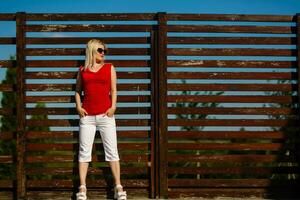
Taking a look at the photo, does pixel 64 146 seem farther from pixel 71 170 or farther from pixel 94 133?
pixel 94 133

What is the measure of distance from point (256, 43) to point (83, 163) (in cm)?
294

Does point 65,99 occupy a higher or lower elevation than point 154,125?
higher

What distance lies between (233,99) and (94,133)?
78.6 inches

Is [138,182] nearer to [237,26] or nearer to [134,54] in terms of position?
[134,54]

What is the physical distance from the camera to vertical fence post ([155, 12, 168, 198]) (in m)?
6.17

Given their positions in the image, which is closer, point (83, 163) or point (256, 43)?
point (83, 163)

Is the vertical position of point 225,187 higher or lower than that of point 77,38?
lower

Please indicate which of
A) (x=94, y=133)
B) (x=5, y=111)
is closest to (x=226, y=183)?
(x=94, y=133)

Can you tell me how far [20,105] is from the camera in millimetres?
6168

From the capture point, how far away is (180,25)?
6332mm

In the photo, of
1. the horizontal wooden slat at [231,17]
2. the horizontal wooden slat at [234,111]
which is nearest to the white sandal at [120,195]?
the horizontal wooden slat at [234,111]

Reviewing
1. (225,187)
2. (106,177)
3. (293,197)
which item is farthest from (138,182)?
(293,197)

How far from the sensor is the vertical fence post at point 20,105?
242 inches

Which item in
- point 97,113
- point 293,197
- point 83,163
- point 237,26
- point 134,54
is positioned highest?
point 237,26
